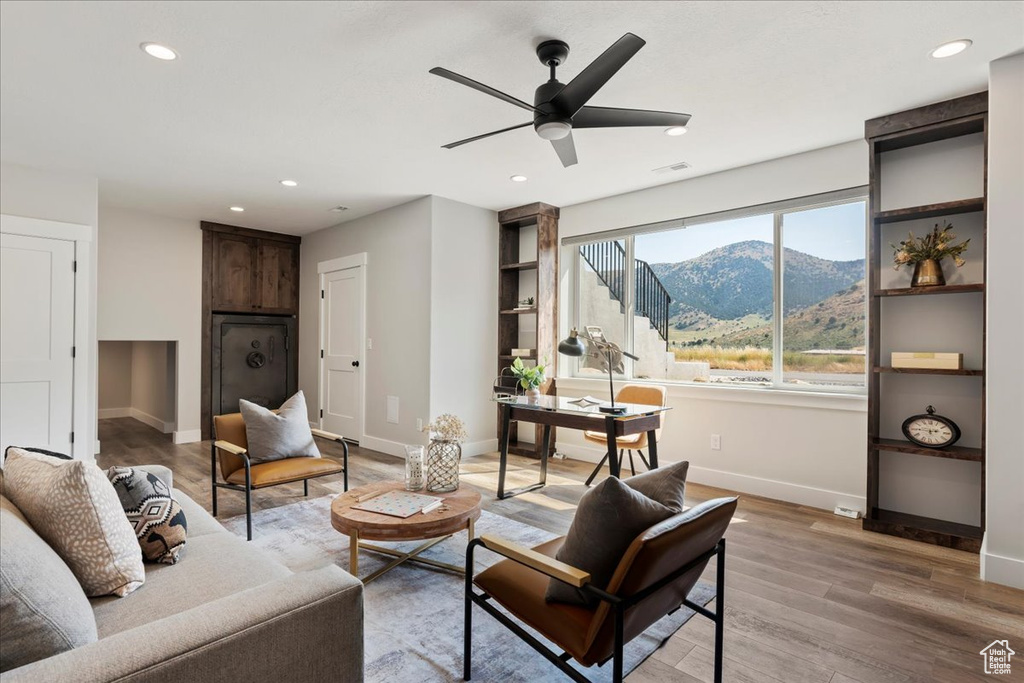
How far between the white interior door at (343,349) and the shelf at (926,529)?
4790 millimetres

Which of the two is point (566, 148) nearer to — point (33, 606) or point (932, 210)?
point (932, 210)

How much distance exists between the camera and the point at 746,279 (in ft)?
14.1

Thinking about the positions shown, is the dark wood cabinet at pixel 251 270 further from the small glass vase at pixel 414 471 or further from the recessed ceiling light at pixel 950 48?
the recessed ceiling light at pixel 950 48

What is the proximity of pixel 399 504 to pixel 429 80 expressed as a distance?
2213mm

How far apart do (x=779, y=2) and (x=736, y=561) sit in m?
2.67

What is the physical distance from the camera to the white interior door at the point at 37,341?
13.6 ft

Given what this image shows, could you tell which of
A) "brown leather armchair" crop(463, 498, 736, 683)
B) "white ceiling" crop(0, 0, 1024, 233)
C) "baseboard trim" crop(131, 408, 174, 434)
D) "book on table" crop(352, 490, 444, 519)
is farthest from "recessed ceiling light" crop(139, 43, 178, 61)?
"baseboard trim" crop(131, 408, 174, 434)

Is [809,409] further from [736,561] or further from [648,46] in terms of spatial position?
[648,46]

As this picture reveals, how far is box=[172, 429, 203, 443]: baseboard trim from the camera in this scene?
599 cm

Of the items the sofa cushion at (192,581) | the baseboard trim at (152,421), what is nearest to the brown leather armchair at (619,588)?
the sofa cushion at (192,581)

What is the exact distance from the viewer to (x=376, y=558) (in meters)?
2.81

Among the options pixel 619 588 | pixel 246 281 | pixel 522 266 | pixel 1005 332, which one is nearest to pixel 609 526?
pixel 619 588

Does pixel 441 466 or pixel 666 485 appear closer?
pixel 666 485

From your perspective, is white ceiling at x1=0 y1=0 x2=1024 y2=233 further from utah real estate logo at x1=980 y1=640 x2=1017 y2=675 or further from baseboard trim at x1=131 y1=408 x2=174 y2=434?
baseboard trim at x1=131 y1=408 x2=174 y2=434
